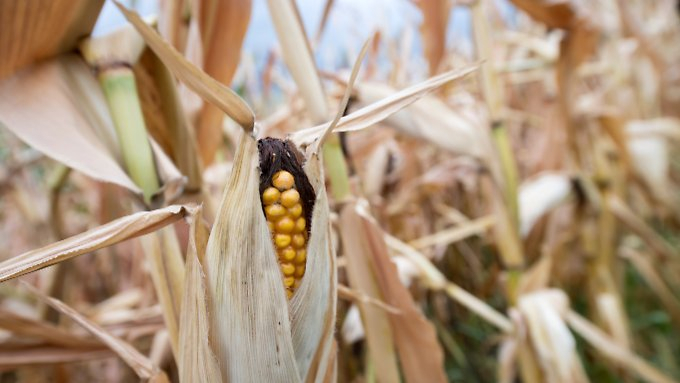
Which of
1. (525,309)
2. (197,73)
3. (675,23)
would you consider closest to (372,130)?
(525,309)

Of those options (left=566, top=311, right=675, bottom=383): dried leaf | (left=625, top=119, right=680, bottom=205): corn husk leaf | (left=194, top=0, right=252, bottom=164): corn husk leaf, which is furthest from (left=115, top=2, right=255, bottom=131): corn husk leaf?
(left=625, top=119, right=680, bottom=205): corn husk leaf

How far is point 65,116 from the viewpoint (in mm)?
426

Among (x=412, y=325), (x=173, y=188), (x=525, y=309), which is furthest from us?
(x=525, y=309)

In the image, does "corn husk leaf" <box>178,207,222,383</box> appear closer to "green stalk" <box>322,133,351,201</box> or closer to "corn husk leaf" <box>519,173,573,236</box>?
"green stalk" <box>322,133,351,201</box>

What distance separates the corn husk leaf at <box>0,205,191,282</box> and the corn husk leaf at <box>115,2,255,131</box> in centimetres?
7

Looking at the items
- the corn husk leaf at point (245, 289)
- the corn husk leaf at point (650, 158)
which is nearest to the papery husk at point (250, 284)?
the corn husk leaf at point (245, 289)

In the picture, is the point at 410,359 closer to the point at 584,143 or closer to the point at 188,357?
the point at 188,357

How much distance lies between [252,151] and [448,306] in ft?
4.36

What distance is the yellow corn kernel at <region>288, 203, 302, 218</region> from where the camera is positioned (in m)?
0.35

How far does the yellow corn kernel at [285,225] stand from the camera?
35 cm

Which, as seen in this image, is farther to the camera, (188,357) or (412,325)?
(412,325)

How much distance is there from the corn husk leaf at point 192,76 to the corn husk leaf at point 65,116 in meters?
0.13

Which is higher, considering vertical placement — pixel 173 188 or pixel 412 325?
pixel 173 188

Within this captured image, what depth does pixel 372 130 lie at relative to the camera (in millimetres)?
1363
